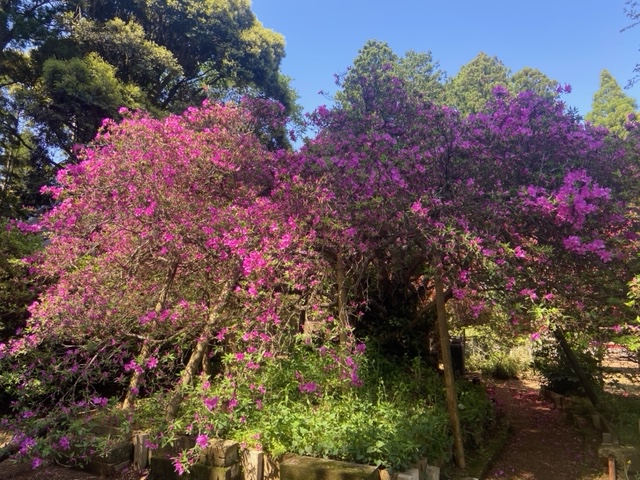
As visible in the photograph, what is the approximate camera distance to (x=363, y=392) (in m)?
4.10

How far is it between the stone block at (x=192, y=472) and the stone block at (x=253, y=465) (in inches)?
2.7

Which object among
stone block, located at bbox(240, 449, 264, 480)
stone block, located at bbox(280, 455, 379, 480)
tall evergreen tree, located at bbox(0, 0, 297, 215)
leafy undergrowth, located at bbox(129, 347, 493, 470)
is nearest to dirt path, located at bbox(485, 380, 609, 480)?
leafy undergrowth, located at bbox(129, 347, 493, 470)

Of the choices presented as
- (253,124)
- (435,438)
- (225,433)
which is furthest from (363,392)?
(253,124)

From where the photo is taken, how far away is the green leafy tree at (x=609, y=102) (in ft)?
78.0

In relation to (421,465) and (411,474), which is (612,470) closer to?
(421,465)

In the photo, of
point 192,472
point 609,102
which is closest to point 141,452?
point 192,472

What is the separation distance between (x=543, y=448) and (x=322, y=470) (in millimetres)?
3380

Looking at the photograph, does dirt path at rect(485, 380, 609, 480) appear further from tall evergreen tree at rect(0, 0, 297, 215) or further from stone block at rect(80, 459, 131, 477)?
tall evergreen tree at rect(0, 0, 297, 215)

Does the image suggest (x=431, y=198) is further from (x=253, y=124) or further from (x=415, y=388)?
(x=253, y=124)

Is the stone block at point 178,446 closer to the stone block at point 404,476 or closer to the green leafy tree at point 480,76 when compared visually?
the stone block at point 404,476

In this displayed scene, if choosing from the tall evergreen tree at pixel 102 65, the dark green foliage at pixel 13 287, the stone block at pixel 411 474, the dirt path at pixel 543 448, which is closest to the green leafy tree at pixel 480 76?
the tall evergreen tree at pixel 102 65

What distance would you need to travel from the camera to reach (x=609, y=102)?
2498 cm

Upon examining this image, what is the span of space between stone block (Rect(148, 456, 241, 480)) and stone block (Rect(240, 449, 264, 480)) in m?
0.07

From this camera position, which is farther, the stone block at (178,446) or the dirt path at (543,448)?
the dirt path at (543,448)
